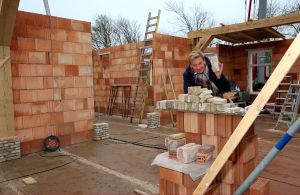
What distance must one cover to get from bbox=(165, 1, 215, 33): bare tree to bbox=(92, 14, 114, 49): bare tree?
20.0 feet

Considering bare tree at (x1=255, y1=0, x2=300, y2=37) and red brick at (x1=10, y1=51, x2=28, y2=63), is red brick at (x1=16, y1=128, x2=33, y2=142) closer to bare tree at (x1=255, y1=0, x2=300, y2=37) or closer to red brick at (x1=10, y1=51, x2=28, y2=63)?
red brick at (x1=10, y1=51, x2=28, y2=63)

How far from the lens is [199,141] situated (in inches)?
112

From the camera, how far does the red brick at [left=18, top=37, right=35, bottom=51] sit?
16.5 ft

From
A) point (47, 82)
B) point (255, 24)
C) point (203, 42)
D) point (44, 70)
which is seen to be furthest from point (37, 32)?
point (255, 24)

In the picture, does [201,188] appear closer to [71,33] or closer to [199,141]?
[199,141]

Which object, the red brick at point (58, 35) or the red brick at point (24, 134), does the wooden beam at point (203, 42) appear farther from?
the red brick at point (24, 134)

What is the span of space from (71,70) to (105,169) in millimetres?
2579

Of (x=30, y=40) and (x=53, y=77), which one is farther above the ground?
(x=30, y=40)

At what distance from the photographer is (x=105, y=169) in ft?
13.9

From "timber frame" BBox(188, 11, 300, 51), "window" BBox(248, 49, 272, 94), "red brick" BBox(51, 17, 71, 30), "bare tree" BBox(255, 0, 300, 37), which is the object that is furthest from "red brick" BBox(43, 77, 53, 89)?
"bare tree" BBox(255, 0, 300, 37)

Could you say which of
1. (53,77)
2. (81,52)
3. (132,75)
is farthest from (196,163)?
(132,75)

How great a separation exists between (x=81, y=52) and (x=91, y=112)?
1.39 m

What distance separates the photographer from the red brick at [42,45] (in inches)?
207

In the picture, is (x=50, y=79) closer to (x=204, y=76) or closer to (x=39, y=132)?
(x=39, y=132)
